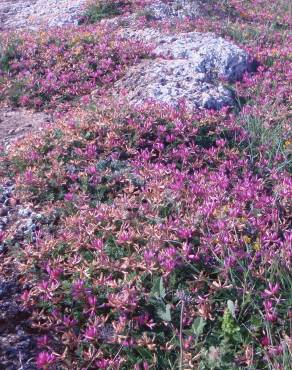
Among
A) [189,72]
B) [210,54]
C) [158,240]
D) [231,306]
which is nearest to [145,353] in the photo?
[231,306]

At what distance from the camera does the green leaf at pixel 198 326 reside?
12.2ft

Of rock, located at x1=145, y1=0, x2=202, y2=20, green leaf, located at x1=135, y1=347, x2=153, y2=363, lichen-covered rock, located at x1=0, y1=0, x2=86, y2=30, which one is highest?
green leaf, located at x1=135, y1=347, x2=153, y2=363

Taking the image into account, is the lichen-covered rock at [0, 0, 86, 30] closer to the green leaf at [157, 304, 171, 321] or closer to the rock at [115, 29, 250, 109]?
the rock at [115, 29, 250, 109]

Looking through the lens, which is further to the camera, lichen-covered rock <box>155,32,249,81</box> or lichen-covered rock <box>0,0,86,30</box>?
lichen-covered rock <box>0,0,86,30</box>

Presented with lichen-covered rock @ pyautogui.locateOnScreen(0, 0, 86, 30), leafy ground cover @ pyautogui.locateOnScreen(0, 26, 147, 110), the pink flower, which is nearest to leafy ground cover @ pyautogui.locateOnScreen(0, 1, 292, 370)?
the pink flower

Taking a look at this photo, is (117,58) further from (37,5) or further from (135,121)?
(37,5)

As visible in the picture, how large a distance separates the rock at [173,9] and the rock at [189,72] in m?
2.07

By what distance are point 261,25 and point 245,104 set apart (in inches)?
243

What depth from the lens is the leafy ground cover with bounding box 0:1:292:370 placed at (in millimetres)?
3820

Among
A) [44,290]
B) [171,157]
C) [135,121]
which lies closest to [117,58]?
[135,121]

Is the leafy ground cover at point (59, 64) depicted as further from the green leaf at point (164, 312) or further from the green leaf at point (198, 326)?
the green leaf at point (198, 326)

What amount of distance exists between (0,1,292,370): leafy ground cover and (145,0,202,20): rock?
6.75 meters

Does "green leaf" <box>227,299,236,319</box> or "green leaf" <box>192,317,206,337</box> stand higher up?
"green leaf" <box>227,299,236,319</box>

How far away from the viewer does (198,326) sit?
3.78 metres
